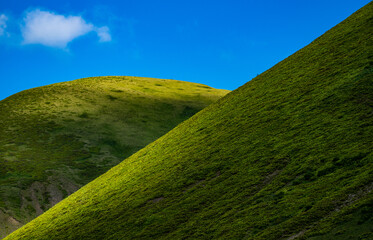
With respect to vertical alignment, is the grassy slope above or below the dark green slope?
above

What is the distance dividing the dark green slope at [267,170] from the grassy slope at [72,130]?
25387 millimetres

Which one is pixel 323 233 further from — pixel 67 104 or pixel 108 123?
pixel 67 104

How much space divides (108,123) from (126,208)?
231 feet

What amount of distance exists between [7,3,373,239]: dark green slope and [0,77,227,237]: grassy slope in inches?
999

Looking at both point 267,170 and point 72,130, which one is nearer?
point 267,170

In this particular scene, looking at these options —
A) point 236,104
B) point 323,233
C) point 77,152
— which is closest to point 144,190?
point 236,104

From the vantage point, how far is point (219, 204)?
21703mm

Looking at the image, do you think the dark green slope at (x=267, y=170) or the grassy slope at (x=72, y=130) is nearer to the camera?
the dark green slope at (x=267, y=170)

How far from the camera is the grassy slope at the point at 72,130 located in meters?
64.3

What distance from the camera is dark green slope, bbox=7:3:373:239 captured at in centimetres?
1650

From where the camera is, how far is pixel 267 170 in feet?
73.6

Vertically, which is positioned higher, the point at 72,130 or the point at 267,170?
the point at 72,130

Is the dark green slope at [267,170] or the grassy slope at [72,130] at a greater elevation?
the grassy slope at [72,130]

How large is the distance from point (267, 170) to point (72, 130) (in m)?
76.7
